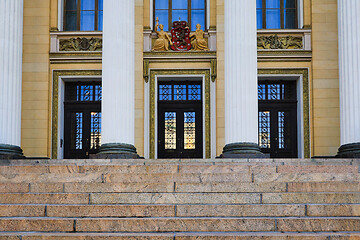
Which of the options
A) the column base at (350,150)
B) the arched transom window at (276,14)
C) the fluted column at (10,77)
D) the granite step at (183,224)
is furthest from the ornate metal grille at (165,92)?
the granite step at (183,224)

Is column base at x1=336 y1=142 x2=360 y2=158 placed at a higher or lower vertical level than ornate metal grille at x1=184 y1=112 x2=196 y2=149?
lower

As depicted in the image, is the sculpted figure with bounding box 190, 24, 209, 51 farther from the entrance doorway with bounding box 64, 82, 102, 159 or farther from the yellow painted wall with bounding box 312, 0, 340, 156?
the entrance doorway with bounding box 64, 82, 102, 159

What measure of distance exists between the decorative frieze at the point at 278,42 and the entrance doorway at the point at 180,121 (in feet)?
9.23

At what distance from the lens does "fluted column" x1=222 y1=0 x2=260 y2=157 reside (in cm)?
1684

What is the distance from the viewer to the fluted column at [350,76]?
1725cm

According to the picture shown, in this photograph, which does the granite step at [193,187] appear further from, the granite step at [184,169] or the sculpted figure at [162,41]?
the sculpted figure at [162,41]

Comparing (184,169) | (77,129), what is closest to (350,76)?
(184,169)

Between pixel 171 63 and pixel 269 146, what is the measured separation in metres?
4.84

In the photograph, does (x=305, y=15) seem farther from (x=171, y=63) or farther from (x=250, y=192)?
(x=250, y=192)

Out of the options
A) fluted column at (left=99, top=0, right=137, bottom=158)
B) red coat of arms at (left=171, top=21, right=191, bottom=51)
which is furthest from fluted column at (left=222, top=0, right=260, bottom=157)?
red coat of arms at (left=171, top=21, right=191, bottom=51)

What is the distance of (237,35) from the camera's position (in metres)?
17.1

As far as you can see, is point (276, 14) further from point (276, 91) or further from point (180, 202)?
point (180, 202)

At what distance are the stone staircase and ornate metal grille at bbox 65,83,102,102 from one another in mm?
9603

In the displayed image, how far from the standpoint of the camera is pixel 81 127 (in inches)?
882
